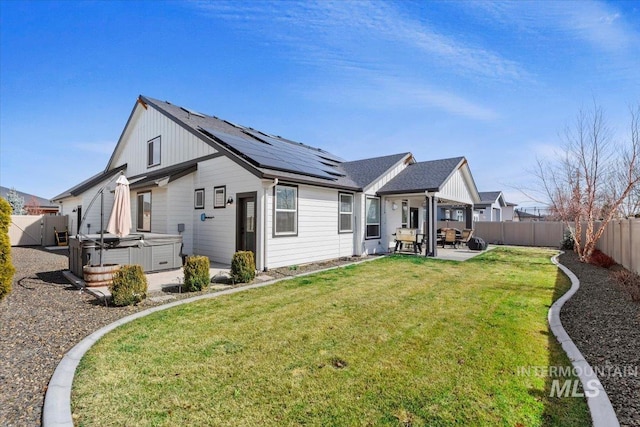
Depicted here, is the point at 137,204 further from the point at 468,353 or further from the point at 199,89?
the point at 468,353

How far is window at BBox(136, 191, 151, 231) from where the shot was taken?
12.4 meters

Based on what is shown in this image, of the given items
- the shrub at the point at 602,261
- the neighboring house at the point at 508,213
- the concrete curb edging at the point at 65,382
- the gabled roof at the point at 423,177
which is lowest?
the concrete curb edging at the point at 65,382

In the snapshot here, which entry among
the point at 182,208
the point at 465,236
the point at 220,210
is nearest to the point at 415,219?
the point at 465,236

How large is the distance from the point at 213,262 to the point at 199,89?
9027 millimetres

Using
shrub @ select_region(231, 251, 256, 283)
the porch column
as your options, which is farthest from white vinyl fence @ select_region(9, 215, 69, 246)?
the porch column

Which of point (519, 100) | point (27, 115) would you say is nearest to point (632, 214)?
point (519, 100)

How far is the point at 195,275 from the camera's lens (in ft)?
22.3

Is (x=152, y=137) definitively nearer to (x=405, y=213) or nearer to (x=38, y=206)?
(x=405, y=213)

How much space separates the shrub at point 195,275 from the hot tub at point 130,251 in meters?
1.84

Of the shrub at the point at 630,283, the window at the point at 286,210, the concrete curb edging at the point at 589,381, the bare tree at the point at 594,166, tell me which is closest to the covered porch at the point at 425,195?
the bare tree at the point at 594,166

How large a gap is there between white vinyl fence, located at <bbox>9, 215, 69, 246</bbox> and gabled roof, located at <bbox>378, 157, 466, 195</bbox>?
19819 millimetres

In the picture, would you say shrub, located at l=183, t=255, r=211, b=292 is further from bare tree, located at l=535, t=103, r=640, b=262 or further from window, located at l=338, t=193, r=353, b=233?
bare tree, located at l=535, t=103, r=640, b=262

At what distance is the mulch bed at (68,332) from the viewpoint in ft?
9.04

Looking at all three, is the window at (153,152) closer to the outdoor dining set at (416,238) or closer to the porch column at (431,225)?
the outdoor dining set at (416,238)
